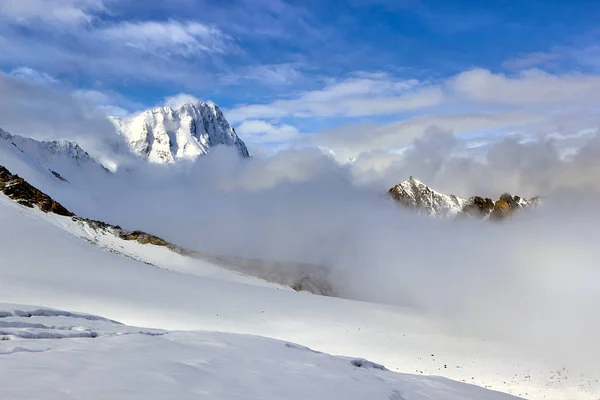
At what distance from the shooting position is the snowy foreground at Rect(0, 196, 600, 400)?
31.1 ft

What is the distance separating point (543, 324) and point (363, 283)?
11766 cm

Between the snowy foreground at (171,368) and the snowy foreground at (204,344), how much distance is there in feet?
0.15

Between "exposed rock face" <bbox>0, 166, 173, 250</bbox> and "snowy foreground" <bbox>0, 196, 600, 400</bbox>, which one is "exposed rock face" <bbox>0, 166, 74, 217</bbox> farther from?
"snowy foreground" <bbox>0, 196, 600, 400</bbox>

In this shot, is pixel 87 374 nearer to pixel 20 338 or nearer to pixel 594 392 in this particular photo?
pixel 20 338

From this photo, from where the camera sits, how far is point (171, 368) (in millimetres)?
10453

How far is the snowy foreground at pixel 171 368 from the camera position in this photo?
27.4 feet

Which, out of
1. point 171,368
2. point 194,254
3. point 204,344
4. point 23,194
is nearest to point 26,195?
point 23,194

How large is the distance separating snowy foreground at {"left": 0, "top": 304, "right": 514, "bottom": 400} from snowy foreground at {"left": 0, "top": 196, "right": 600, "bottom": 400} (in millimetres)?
46

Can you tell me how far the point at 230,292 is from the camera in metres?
41.0

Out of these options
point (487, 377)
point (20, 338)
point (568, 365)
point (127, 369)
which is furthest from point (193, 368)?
point (568, 365)

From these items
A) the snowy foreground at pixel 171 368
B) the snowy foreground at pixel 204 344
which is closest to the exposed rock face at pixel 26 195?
the snowy foreground at pixel 204 344

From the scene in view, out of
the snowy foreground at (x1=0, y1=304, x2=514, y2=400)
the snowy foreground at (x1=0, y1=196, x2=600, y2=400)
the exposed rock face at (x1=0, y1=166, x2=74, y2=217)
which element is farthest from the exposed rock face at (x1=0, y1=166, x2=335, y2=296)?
the snowy foreground at (x1=0, y1=304, x2=514, y2=400)

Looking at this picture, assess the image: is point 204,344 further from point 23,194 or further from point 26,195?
point 26,195

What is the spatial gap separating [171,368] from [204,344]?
4539mm
